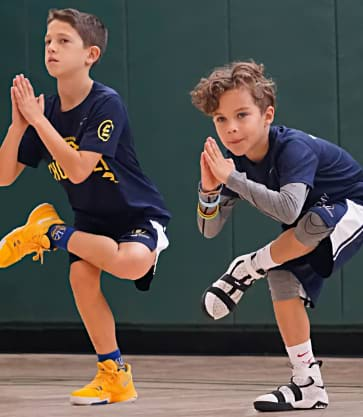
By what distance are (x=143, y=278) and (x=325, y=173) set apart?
64cm

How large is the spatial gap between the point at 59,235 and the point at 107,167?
0.25 meters

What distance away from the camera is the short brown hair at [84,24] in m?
3.08

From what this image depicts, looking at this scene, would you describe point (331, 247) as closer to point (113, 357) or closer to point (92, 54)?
point (113, 357)

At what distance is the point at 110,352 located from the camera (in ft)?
10.2

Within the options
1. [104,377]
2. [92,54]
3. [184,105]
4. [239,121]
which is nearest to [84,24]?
[92,54]

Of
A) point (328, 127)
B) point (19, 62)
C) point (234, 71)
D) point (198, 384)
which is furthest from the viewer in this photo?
point (19, 62)

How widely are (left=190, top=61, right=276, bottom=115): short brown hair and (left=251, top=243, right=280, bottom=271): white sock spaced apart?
0.40m

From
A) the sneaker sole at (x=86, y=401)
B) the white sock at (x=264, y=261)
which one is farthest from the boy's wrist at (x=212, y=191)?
the sneaker sole at (x=86, y=401)

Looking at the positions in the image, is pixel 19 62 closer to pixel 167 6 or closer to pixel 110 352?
pixel 167 6

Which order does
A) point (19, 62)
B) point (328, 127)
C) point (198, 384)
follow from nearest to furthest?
1. point (198, 384)
2. point (328, 127)
3. point (19, 62)

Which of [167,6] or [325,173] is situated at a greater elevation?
[167,6]

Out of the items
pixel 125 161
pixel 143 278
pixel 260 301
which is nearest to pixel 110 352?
pixel 143 278

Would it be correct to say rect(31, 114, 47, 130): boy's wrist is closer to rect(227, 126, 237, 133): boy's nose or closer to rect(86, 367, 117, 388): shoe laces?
rect(227, 126, 237, 133): boy's nose

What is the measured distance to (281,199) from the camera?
278 cm
